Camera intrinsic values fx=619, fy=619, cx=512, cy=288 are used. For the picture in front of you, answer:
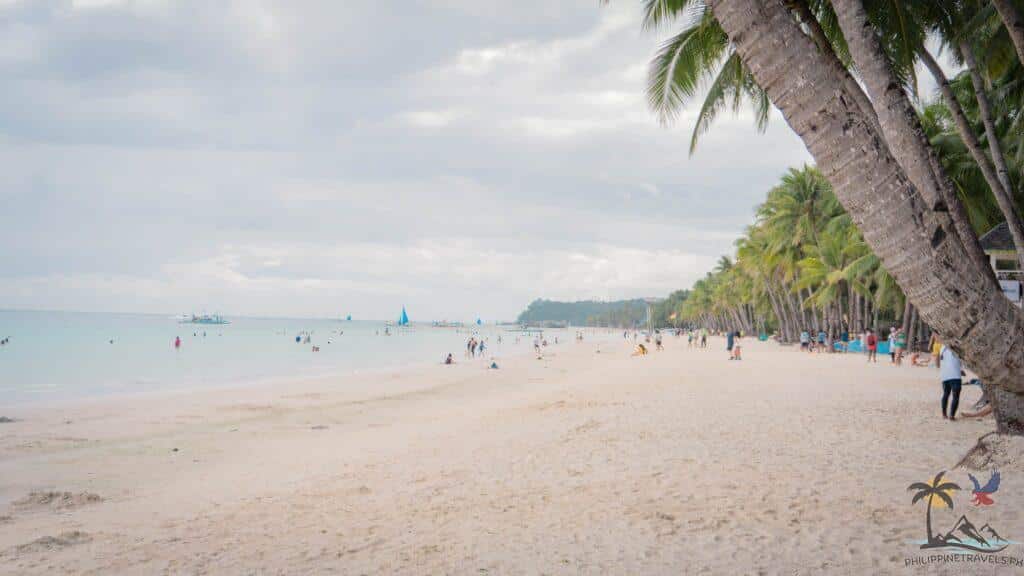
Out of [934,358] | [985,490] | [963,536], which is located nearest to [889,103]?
[963,536]

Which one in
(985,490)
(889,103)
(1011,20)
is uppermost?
(1011,20)

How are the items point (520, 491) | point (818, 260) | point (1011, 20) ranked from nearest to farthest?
point (520, 491), point (1011, 20), point (818, 260)

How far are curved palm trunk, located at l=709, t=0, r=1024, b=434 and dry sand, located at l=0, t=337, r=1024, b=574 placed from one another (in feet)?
4.76

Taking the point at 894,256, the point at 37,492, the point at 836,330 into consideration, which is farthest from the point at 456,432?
the point at 836,330

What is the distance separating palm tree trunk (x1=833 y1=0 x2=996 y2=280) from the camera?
12.1 feet

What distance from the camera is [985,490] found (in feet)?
Result: 15.1

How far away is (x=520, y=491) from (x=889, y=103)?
14.5 feet

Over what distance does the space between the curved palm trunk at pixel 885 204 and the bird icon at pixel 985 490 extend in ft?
6.46

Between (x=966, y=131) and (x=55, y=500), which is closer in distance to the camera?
(x=55, y=500)

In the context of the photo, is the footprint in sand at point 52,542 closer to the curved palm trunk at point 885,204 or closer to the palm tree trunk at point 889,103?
the curved palm trunk at point 885,204

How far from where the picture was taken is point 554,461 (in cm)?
721

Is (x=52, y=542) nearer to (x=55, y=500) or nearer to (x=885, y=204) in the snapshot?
(x=55, y=500)

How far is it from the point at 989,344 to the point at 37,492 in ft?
31.3

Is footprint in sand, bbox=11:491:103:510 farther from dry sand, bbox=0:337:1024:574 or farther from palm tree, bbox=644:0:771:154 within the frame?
palm tree, bbox=644:0:771:154
